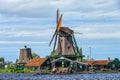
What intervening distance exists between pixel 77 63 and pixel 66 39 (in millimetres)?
7494

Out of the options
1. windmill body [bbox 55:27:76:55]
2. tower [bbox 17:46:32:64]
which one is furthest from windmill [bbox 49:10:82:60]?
tower [bbox 17:46:32:64]

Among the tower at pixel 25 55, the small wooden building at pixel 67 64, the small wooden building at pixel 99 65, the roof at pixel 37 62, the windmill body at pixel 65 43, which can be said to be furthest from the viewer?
the tower at pixel 25 55

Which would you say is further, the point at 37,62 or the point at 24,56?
the point at 24,56

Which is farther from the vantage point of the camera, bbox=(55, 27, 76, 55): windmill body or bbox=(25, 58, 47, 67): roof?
bbox=(25, 58, 47, 67): roof

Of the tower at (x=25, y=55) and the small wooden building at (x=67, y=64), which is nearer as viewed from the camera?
the small wooden building at (x=67, y=64)

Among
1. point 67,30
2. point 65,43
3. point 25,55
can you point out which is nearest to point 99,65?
point 65,43

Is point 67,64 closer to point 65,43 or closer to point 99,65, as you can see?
point 65,43

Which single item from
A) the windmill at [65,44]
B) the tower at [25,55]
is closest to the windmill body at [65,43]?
the windmill at [65,44]

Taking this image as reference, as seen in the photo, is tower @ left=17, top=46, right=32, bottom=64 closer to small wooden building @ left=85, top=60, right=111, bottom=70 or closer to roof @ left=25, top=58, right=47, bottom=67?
roof @ left=25, top=58, right=47, bottom=67

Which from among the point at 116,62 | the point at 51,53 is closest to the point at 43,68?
the point at 51,53

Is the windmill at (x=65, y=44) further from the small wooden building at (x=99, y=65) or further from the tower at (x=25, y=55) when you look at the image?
the tower at (x=25, y=55)

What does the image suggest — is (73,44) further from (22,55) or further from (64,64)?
(22,55)

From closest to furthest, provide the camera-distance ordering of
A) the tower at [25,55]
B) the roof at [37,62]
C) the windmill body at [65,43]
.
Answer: the windmill body at [65,43]
the roof at [37,62]
the tower at [25,55]

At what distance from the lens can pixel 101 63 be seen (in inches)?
5630
